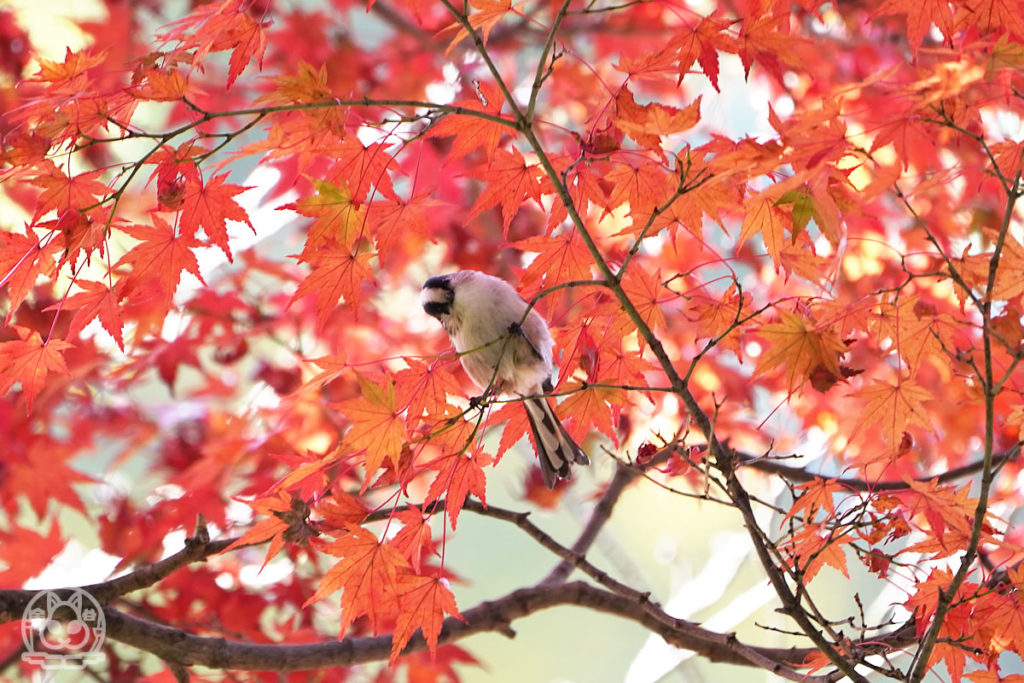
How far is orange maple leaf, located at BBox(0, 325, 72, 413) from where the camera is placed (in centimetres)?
146

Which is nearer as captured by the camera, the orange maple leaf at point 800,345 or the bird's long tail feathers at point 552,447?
the orange maple leaf at point 800,345

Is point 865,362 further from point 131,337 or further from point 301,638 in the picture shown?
point 131,337

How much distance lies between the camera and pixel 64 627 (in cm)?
199

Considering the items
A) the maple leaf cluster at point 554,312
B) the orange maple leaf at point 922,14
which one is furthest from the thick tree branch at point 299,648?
the orange maple leaf at point 922,14

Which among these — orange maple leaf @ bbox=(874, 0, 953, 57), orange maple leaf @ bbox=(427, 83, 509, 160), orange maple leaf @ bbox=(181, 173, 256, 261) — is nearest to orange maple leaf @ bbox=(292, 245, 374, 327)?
orange maple leaf @ bbox=(181, 173, 256, 261)

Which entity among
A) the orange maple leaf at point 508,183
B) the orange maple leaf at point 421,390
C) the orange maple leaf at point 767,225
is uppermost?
the orange maple leaf at point 508,183

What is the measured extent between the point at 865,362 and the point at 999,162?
2187mm

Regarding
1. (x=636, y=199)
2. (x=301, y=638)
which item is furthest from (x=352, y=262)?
(x=301, y=638)

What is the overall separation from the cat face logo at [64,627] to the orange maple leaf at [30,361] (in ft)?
1.64

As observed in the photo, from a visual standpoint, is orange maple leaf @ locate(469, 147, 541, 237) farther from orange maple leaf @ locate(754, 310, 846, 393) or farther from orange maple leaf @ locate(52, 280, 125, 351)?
orange maple leaf @ locate(52, 280, 125, 351)

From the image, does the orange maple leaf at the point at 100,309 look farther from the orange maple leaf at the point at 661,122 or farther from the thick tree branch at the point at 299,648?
the orange maple leaf at the point at 661,122

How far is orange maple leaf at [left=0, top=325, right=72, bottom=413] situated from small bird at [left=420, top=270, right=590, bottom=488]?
2.63ft

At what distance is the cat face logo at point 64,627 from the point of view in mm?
1742

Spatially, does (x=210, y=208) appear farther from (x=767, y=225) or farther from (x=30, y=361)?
(x=767, y=225)
